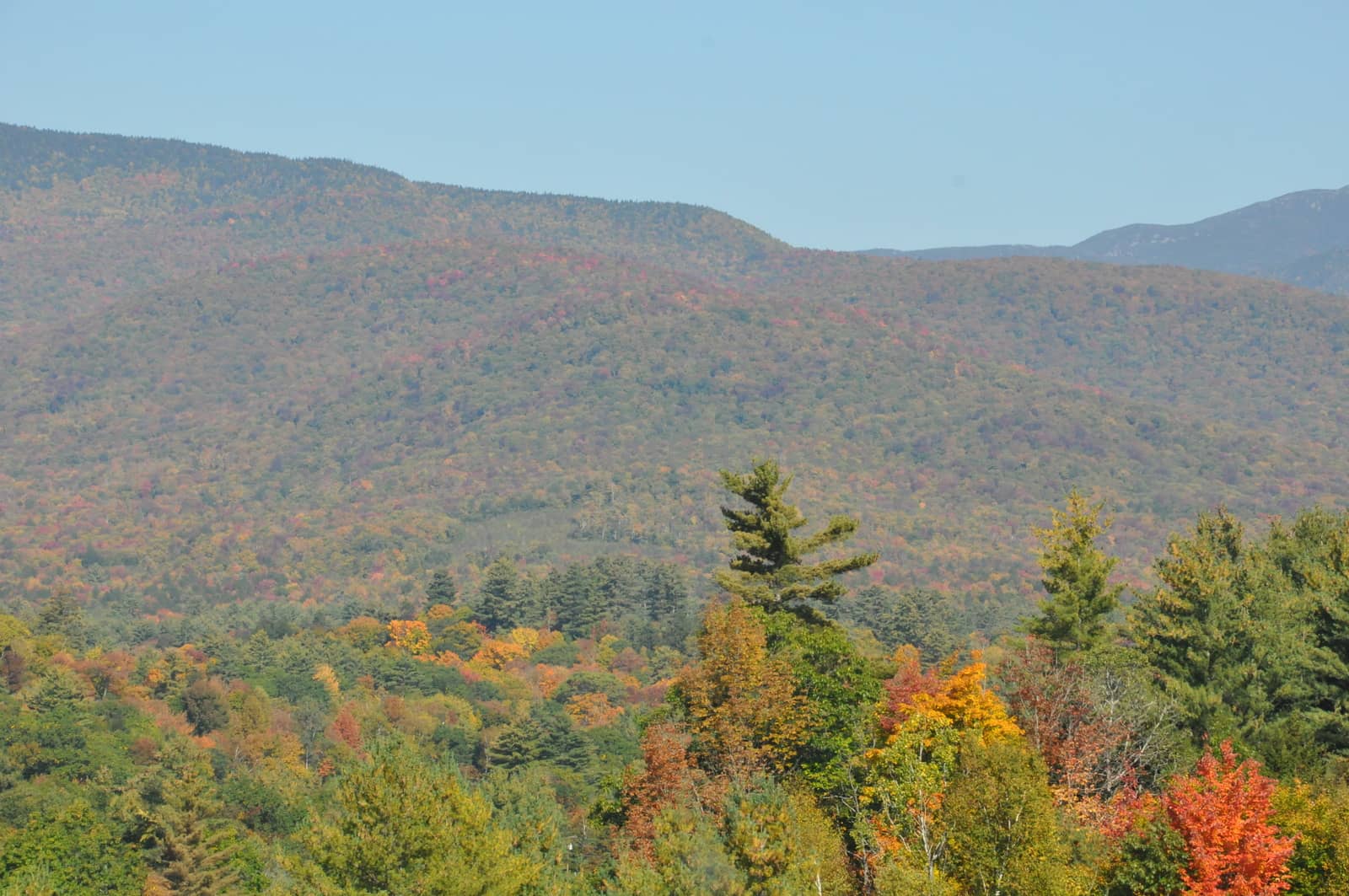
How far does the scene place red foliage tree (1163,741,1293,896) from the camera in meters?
31.5

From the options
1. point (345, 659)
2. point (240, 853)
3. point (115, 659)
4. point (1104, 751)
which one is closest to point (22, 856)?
point (240, 853)

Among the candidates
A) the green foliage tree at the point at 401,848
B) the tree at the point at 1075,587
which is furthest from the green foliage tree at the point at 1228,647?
the green foliage tree at the point at 401,848

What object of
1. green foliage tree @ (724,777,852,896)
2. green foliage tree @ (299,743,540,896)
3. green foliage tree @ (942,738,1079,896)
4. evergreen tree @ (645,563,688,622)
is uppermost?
green foliage tree @ (942,738,1079,896)

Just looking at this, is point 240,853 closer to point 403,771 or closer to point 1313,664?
point 403,771

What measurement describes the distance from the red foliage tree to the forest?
73 mm

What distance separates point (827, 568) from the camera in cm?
5562

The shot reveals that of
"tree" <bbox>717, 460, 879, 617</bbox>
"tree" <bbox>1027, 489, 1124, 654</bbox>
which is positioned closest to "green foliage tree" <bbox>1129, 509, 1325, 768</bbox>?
"tree" <bbox>1027, 489, 1124, 654</bbox>

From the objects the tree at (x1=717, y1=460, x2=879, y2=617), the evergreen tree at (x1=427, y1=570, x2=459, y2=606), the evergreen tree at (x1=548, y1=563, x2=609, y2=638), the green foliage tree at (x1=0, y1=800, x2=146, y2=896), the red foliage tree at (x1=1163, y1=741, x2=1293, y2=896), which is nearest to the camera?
the red foliage tree at (x1=1163, y1=741, x2=1293, y2=896)

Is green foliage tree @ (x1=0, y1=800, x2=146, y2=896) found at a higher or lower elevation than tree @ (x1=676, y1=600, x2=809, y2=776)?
lower

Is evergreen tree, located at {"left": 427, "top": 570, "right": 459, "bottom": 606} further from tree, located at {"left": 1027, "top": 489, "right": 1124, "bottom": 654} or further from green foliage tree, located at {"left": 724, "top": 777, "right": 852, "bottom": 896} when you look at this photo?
green foliage tree, located at {"left": 724, "top": 777, "right": 852, "bottom": 896}

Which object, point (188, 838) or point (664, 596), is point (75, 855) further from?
point (664, 596)

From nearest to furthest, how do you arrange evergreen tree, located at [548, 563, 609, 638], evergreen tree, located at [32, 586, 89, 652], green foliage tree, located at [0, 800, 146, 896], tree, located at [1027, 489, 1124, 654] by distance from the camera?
tree, located at [1027, 489, 1124, 654], green foliage tree, located at [0, 800, 146, 896], evergreen tree, located at [32, 586, 89, 652], evergreen tree, located at [548, 563, 609, 638]

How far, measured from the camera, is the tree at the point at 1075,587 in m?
57.6

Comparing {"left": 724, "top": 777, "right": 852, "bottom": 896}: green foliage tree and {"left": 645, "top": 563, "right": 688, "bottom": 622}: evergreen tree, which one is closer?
{"left": 724, "top": 777, "right": 852, "bottom": 896}: green foliage tree
